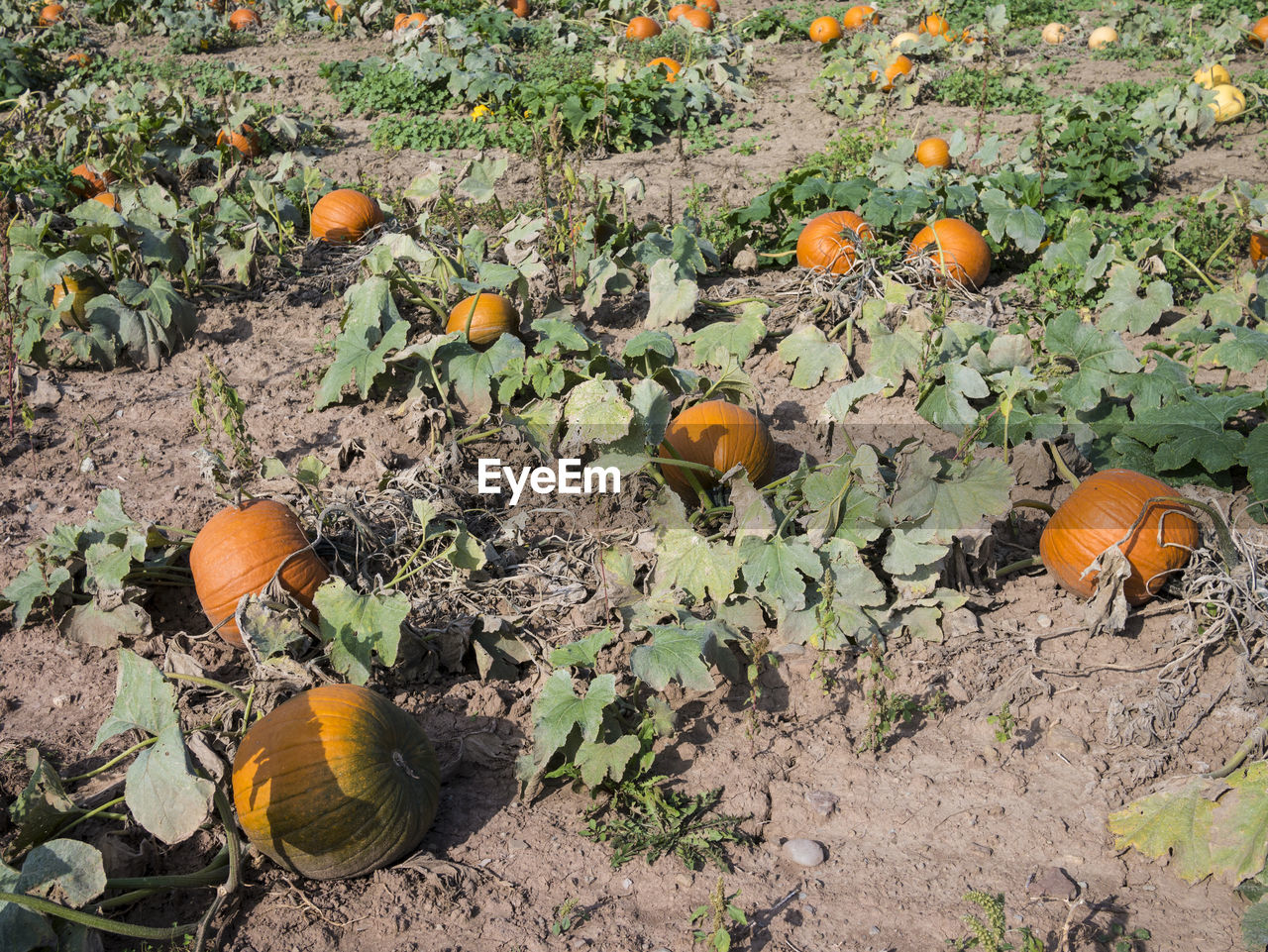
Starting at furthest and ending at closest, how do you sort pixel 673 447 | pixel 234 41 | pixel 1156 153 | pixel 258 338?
pixel 234 41 < pixel 1156 153 < pixel 258 338 < pixel 673 447

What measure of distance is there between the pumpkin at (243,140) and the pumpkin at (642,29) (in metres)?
4.41

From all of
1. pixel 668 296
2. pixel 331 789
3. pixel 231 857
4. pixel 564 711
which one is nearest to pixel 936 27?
pixel 668 296

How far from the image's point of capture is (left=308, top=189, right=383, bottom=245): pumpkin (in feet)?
21.1

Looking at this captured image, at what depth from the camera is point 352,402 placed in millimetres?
5059

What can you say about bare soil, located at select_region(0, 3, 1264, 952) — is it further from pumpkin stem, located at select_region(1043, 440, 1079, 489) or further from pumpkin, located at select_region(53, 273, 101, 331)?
pumpkin, located at select_region(53, 273, 101, 331)

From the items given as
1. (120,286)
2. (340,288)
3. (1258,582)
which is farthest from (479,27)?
(1258,582)

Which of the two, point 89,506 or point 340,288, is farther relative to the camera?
point 340,288

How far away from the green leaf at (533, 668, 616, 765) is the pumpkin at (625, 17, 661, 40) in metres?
9.31

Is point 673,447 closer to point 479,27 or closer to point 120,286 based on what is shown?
point 120,286

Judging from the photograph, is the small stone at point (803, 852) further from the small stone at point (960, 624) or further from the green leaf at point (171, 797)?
the green leaf at point (171, 797)

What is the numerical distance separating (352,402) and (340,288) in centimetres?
131

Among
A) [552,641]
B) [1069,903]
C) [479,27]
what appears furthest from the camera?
[479,27]

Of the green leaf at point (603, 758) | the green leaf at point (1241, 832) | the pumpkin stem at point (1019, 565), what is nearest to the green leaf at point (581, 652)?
the green leaf at point (603, 758)

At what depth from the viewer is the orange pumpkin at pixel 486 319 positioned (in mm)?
4984
